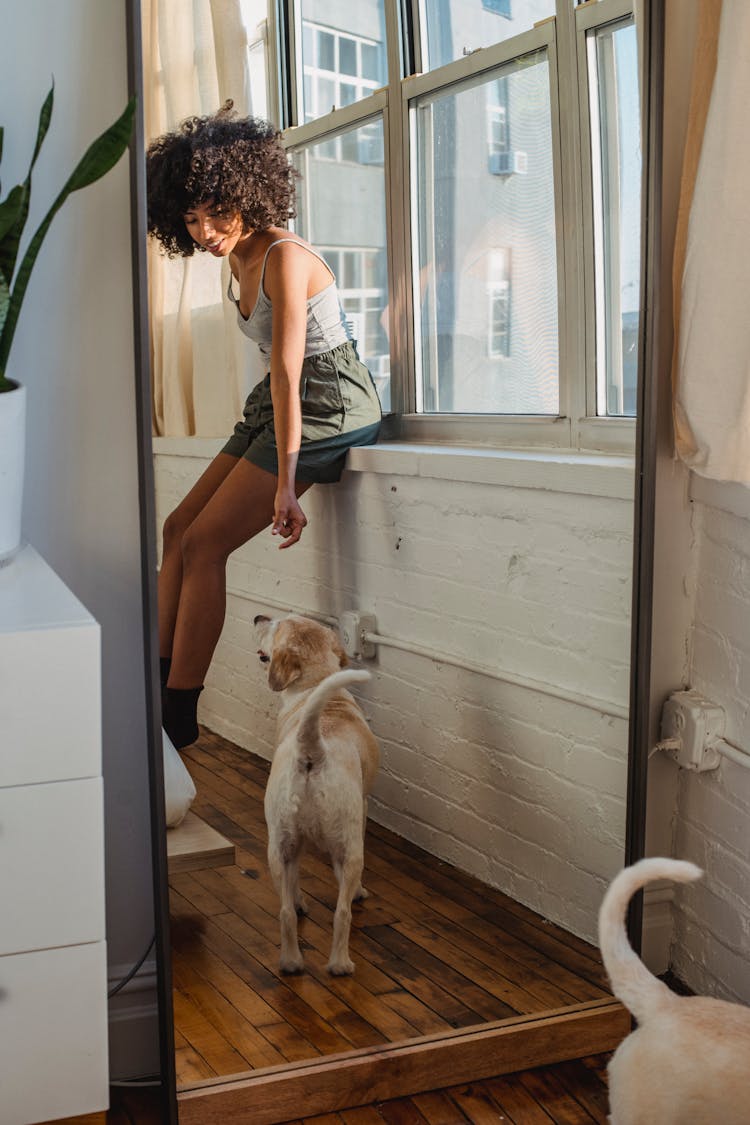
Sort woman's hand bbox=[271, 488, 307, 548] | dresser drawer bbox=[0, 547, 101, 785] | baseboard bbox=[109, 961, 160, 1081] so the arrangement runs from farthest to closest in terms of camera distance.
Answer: baseboard bbox=[109, 961, 160, 1081], woman's hand bbox=[271, 488, 307, 548], dresser drawer bbox=[0, 547, 101, 785]

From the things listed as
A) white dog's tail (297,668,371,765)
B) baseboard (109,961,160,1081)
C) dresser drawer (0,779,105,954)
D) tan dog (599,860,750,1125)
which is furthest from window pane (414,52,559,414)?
baseboard (109,961,160,1081)

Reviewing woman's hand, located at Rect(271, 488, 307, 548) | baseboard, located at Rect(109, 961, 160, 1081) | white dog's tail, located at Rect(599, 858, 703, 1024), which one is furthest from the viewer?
baseboard, located at Rect(109, 961, 160, 1081)

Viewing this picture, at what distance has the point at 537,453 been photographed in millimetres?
2033

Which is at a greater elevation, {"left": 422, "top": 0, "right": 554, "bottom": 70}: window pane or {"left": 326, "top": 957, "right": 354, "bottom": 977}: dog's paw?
{"left": 422, "top": 0, "right": 554, "bottom": 70}: window pane

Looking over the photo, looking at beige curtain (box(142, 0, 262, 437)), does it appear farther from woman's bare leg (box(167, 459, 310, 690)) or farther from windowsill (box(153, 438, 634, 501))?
windowsill (box(153, 438, 634, 501))

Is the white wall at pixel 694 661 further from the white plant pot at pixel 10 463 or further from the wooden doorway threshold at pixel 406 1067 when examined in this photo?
the white plant pot at pixel 10 463

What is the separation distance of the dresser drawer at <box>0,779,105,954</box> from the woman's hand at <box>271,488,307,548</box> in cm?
64

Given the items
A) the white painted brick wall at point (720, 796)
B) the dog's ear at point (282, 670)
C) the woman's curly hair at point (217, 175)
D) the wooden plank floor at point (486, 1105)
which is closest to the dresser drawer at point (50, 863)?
the dog's ear at point (282, 670)

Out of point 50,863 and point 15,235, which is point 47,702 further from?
point 15,235

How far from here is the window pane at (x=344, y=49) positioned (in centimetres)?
181

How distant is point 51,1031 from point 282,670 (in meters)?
0.69

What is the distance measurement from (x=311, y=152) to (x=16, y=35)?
450 millimetres

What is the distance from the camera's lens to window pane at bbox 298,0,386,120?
1808 mm

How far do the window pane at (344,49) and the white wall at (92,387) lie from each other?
0.90 feet
